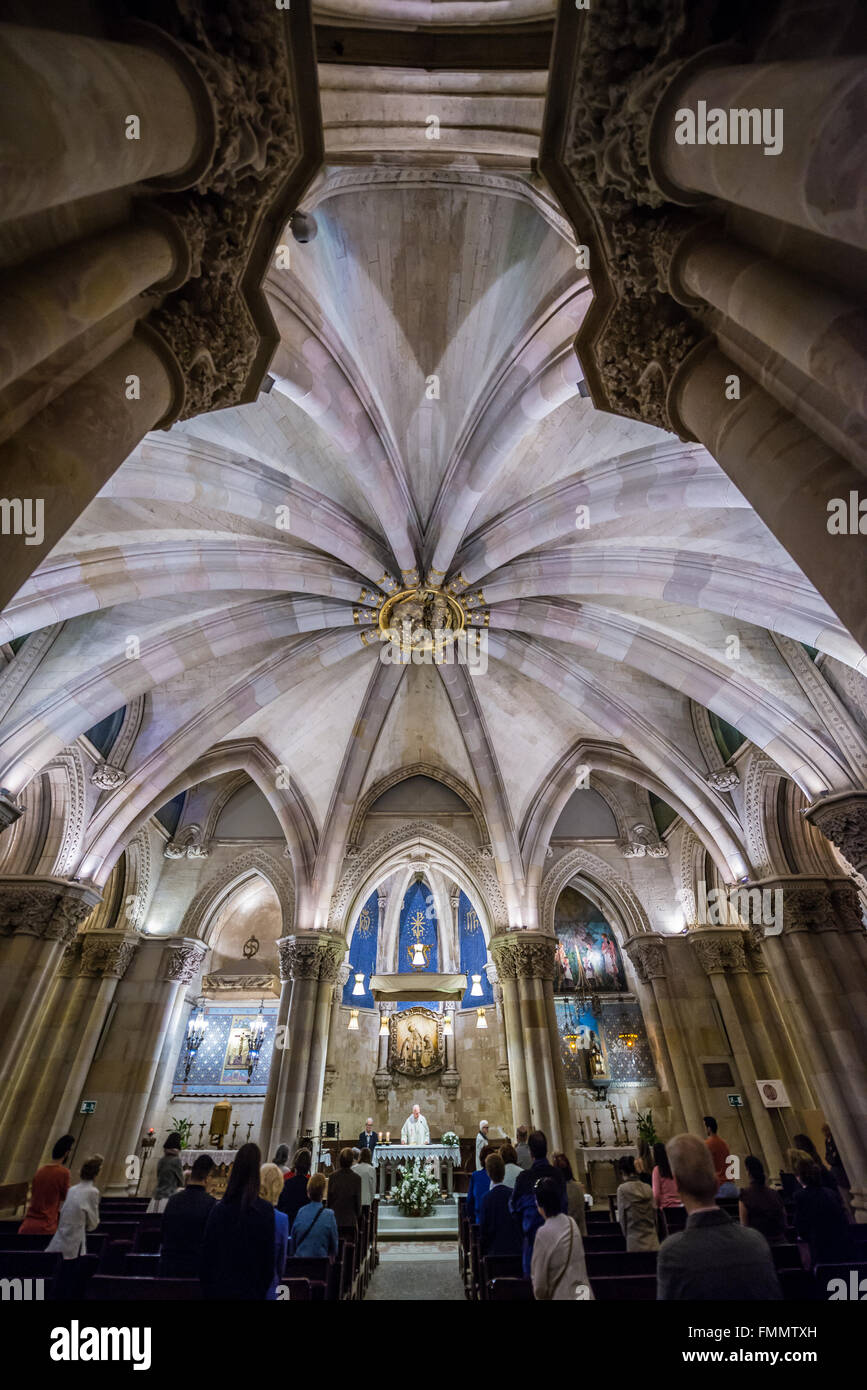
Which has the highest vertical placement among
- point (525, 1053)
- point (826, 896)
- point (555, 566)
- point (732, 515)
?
point (555, 566)

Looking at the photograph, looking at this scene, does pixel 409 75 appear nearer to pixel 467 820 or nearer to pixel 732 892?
pixel 732 892

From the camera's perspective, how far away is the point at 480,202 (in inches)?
252

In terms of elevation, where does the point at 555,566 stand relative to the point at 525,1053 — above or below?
above

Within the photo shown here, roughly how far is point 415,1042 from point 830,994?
10.9m

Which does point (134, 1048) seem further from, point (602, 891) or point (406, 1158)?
point (602, 891)

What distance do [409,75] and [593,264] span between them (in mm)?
2502

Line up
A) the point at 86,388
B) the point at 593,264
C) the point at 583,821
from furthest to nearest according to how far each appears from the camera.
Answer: the point at 583,821 < the point at 593,264 < the point at 86,388

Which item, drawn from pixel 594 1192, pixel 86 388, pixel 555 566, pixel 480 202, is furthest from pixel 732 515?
pixel 594 1192

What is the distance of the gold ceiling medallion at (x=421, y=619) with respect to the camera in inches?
388

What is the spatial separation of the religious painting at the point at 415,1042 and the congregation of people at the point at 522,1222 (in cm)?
977

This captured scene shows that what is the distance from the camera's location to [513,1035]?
1144 centimetres

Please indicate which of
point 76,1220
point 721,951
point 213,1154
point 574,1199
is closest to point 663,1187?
point 574,1199

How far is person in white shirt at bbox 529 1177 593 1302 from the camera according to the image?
8.95ft

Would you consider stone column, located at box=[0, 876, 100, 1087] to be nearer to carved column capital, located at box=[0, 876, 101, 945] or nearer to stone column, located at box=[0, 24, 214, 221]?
carved column capital, located at box=[0, 876, 101, 945]
